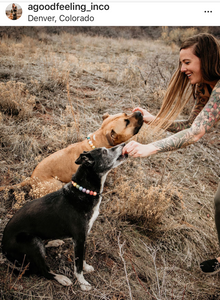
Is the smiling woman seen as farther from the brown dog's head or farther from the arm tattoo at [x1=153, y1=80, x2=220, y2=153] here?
the brown dog's head

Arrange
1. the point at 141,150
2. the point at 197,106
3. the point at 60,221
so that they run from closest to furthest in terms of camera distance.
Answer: the point at 141,150
the point at 60,221
the point at 197,106

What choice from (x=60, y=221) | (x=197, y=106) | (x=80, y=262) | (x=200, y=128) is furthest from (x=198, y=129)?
(x=80, y=262)

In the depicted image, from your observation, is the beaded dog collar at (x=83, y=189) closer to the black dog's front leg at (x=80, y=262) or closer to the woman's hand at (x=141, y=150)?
the black dog's front leg at (x=80, y=262)

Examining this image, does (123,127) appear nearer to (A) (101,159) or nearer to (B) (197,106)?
(A) (101,159)

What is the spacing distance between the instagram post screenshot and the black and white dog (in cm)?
1

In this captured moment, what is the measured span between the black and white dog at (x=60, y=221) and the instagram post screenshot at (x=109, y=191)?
0.01 m

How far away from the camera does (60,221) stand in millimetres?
2213

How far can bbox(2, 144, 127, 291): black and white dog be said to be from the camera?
2.09 meters

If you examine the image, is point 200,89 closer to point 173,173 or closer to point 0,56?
point 173,173

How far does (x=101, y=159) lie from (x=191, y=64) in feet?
5.64

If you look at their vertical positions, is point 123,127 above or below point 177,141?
above

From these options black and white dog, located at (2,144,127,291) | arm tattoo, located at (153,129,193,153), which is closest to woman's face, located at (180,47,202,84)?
arm tattoo, located at (153,129,193,153)

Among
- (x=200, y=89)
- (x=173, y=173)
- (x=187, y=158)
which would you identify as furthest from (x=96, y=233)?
(x=187, y=158)

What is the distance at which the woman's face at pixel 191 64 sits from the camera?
2.41 m
